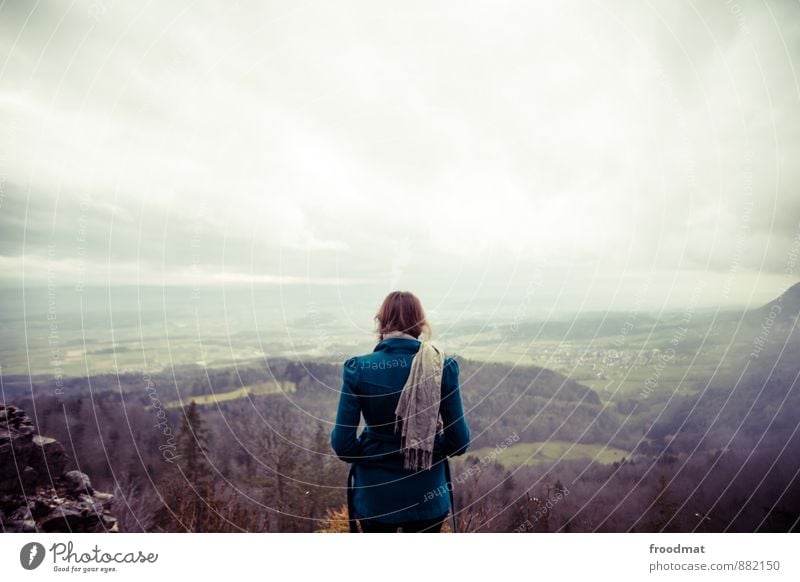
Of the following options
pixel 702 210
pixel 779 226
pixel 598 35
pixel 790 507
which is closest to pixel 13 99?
pixel 598 35

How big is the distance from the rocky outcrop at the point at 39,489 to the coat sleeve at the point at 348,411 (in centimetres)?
365

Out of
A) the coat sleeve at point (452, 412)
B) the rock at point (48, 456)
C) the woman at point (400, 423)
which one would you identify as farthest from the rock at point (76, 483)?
the coat sleeve at point (452, 412)

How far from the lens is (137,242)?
18.8 ft

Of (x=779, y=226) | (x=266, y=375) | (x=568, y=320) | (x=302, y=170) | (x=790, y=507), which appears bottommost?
(x=790, y=507)

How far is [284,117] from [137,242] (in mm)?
2333

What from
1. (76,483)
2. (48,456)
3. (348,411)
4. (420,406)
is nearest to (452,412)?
(420,406)

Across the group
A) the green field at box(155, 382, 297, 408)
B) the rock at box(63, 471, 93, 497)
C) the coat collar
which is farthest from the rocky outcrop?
the coat collar

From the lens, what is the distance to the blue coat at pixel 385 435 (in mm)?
3391

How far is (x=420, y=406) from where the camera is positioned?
Result: 344 cm

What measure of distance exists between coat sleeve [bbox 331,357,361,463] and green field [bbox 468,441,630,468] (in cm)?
316
